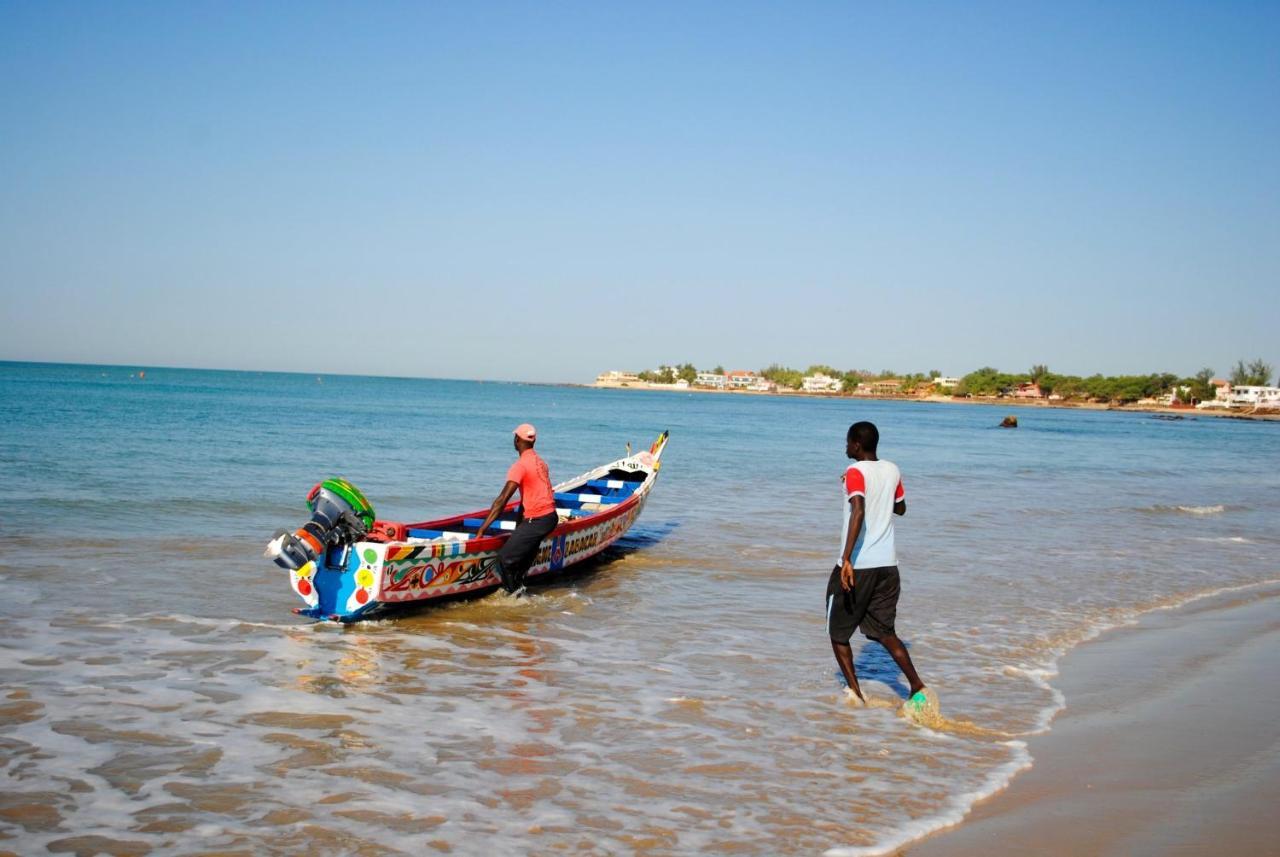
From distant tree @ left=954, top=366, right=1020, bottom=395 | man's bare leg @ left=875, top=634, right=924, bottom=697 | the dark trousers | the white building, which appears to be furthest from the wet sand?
distant tree @ left=954, top=366, right=1020, bottom=395

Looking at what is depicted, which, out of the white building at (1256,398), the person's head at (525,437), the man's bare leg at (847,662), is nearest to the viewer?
the man's bare leg at (847,662)

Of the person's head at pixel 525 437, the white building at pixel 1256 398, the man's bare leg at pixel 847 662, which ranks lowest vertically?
Result: the man's bare leg at pixel 847 662

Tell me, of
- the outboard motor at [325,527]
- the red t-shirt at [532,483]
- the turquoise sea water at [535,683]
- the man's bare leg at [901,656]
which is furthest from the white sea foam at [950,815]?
the outboard motor at [325,527]

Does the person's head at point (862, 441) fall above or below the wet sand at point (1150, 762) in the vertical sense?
above

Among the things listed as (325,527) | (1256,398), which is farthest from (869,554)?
(1256,398)

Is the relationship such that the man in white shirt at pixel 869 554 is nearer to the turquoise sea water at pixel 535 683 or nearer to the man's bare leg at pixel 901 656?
the man's bare leg at pixel 901 656

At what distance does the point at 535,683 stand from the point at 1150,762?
171 inches

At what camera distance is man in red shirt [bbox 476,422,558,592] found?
980 centimetres

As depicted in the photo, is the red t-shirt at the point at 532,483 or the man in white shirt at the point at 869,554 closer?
the man in white shirt at the point at 869,554

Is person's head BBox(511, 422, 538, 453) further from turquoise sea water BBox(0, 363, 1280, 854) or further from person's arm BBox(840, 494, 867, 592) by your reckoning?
person's arm BBox(840, 494, 867, 592)

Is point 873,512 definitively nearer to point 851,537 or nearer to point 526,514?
point 851,537

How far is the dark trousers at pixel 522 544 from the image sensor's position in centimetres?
1005

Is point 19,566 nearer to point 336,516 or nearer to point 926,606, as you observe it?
point 336,516

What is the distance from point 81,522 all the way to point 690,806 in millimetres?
12976
